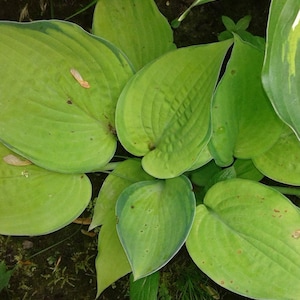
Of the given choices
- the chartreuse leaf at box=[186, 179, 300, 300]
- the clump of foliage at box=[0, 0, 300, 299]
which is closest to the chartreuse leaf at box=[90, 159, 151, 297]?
the clump of foliage at box=[0, 0, 300, 299]

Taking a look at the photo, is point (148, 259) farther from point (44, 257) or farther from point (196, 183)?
point (44, 257)

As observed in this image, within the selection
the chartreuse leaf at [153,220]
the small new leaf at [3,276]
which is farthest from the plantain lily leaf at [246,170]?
the small new leaf at [3,276]

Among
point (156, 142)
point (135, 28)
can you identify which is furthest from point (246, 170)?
point (135, 28)

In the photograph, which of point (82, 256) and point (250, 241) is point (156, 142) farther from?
point (82, 256)

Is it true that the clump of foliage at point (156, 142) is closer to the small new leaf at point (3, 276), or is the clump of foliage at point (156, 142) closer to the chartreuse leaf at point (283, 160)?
the chartreuse leaf at point (283, 160)

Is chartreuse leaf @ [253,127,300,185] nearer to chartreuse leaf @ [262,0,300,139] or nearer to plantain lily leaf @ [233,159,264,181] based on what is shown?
plantain lily leaf @ [233,159,264,181]
